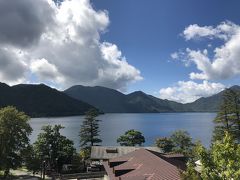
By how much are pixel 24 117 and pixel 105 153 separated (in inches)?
891

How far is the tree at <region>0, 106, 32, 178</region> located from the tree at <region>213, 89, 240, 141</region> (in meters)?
37.2

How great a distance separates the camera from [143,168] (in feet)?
133

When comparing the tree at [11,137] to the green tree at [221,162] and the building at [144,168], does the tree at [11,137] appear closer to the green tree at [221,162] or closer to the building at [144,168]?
the building at [144,168]

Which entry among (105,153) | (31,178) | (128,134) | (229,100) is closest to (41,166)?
(31,178)

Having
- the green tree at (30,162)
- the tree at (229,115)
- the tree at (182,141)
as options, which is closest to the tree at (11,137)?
the green tree at (30,162)

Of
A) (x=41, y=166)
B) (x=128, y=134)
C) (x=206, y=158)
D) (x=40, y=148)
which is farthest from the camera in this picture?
(x=128, y=134)

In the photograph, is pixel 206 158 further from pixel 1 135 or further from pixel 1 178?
pixel 1 178

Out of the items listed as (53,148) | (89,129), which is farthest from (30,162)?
(89,129)

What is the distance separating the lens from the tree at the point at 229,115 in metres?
60.7

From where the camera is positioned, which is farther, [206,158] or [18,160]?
[18,160]

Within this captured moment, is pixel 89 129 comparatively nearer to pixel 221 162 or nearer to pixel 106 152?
pixel 106 152

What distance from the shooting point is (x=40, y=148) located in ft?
241

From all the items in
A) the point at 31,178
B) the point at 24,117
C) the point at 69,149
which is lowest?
the point at 31,178

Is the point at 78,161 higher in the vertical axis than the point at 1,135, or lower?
lower
